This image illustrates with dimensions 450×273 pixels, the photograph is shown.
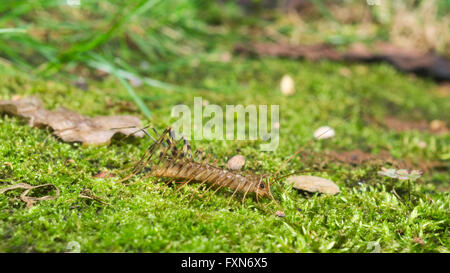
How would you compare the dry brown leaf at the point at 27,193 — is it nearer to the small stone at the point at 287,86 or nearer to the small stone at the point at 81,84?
the small stone at the point at 81,84

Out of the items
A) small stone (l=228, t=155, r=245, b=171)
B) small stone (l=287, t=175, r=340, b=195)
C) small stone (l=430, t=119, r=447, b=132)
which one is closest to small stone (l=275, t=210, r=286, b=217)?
small stone (l=287, t=175, r=340, b=195)

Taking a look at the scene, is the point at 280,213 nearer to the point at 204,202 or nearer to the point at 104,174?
the point at 204,202

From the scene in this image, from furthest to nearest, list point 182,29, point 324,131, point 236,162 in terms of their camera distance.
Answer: point 182,29 → point 324,131 → point 236,162

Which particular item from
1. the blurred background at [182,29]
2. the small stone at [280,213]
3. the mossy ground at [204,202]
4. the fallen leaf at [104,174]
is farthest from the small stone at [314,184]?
the blurred background at [182,29]

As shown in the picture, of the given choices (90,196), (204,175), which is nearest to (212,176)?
(204,175)

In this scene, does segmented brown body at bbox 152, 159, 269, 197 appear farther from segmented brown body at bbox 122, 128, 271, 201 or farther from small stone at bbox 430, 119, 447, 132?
small stone at bbox 430, 119, 447, 132
